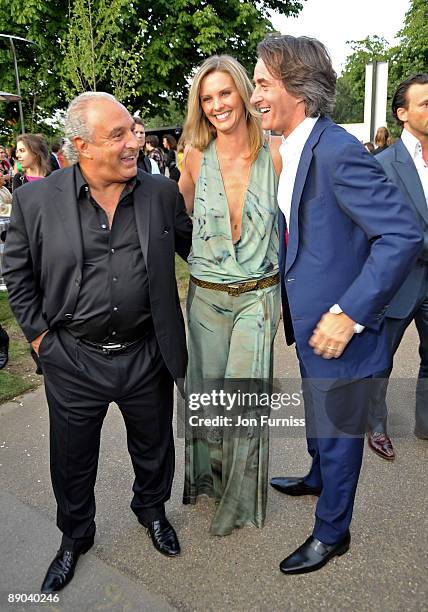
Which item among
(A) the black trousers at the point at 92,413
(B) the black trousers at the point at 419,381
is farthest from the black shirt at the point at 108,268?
(B) the black trousers at the point at 419,381

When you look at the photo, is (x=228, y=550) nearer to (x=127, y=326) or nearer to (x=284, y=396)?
(x=127, y=326)

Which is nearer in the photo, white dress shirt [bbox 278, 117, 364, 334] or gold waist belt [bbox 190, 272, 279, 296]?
white dress shirt [bbox 278, 117, 364, 334]

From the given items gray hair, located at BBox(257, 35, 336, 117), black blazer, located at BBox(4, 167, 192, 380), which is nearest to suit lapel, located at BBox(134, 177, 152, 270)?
black blazer, located at BBox(4, 167, 192, 380)

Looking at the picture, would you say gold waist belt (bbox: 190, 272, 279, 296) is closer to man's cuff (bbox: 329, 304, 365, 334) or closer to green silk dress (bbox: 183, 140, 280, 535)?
green silk dress (bbox: 183, 140, 280, 535)

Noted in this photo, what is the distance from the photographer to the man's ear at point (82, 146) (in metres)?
2.04

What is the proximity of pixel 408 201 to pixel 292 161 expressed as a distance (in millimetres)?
1254

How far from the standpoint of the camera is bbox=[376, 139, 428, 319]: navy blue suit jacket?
3.01m

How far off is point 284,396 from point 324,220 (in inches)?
94.4

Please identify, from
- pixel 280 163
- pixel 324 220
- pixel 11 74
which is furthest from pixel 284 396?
pixel 11 74

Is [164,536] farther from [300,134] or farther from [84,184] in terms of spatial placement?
[300,134]

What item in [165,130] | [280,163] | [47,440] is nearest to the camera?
[280,163]

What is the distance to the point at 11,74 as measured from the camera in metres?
19.4

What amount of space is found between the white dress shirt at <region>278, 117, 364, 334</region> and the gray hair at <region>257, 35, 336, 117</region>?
54 millimetres

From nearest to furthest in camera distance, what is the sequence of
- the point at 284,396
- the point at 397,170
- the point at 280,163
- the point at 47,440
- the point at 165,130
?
the point at 280,163
the point at 397,170
the point at 47,440
the point at 284,396
the point at 165,130
